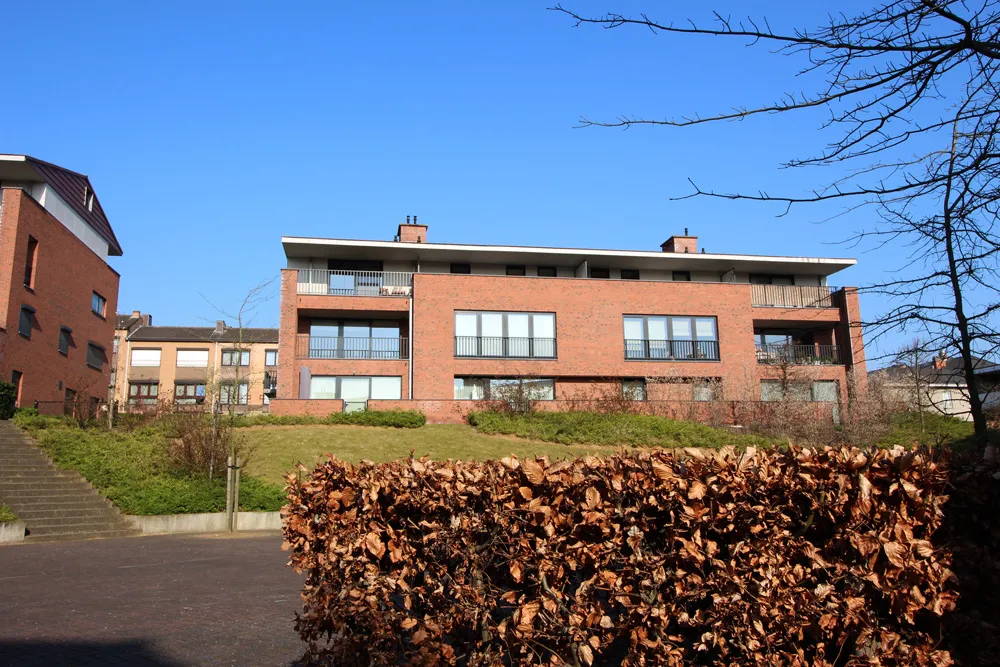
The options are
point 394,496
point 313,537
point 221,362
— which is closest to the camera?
point 394,496

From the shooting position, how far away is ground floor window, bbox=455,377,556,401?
1175 inches

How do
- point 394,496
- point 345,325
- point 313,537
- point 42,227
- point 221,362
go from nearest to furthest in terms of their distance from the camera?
point 394,496
point 313,537
point 42,227
point 345,325
point 221,362

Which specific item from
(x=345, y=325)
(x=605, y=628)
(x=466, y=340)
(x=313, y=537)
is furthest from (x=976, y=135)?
(x=345, y=325)

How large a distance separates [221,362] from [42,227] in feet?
117

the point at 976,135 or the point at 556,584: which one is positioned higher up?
the point at 976,135

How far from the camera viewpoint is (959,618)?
3344 millimetres

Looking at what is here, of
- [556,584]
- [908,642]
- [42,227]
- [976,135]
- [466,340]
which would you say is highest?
[42,227]

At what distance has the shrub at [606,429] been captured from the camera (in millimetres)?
25344

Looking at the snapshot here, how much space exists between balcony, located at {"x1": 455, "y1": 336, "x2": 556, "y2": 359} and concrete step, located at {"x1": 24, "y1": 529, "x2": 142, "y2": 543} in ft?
58.3

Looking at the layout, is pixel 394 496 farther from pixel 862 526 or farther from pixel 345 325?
pixel 345 325

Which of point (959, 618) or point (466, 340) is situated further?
point (466, 340)

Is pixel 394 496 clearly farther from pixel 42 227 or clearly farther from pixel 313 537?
pixel 42 227

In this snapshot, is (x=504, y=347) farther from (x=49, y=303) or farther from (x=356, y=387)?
(x=49, y=303)

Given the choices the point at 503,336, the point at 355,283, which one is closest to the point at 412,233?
the point at 355,283
